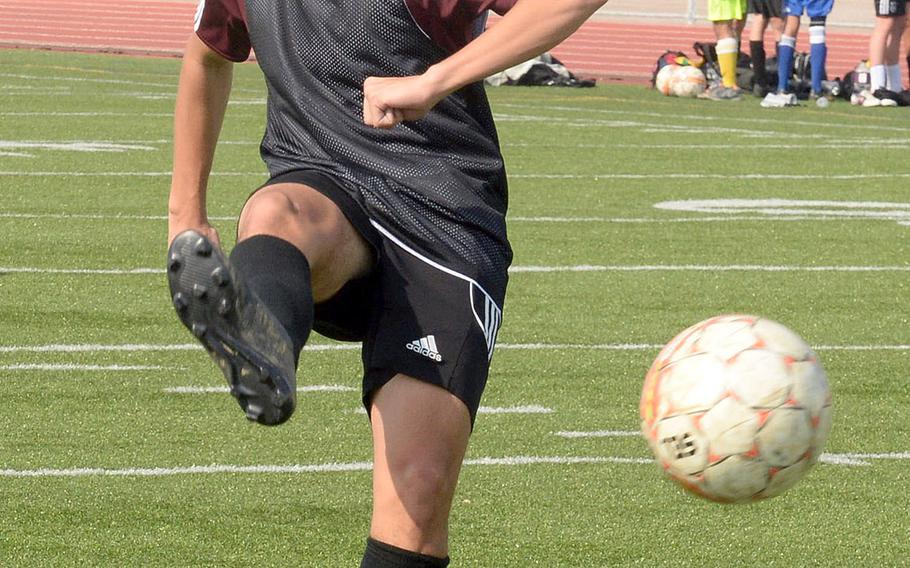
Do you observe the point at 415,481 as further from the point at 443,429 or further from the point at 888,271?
the point at 888,271

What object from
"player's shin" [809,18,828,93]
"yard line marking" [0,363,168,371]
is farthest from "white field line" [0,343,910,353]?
"player's shin" [809,18,828,93]

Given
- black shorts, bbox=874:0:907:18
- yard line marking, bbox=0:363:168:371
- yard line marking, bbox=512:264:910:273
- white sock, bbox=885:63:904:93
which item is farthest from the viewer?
white sock, bbox=885:63:904:93

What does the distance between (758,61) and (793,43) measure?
1003 millimetres

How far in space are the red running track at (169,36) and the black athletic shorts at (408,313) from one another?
19683 millimetres

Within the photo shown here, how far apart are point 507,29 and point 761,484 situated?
43.3 inches

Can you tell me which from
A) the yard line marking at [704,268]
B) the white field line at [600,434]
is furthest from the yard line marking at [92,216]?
the white field line at [600,434]

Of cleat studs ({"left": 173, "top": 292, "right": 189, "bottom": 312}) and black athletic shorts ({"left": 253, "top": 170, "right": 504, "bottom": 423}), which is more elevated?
cleat studs ({"left": 173, "top": 292, "right": 189, "bottom": 312})

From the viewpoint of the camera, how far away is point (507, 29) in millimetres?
3439

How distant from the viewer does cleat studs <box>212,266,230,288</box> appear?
3010 mm

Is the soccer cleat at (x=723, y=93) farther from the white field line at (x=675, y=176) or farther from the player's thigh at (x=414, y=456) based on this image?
the player's thigh at (x=414, y=456)

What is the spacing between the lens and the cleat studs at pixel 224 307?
303cm

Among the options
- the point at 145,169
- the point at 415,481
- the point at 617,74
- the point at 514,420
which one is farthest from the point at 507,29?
the point at 617,74

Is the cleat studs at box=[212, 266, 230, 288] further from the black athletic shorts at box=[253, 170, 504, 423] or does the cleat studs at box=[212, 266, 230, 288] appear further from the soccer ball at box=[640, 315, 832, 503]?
the soccer ball at box=[640, 315, 832, 503]

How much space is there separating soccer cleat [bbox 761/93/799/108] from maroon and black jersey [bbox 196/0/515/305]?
1527 centimetres
